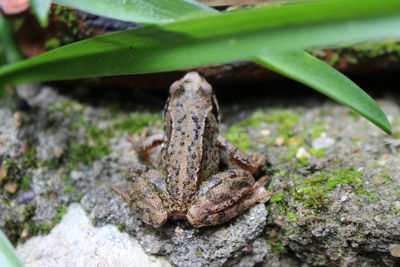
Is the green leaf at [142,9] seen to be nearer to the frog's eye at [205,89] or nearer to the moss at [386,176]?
the frog's eye at [205,89]

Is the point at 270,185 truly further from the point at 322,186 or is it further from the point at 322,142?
the point at 322,142

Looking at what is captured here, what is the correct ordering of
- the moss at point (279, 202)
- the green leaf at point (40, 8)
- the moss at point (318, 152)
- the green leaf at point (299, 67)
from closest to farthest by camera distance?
1. the green leaf at point (40, 8)
2. the green leaf at point (299, 67)
3. the moss at point (279, 202)
4. the moss at point (318, 152)

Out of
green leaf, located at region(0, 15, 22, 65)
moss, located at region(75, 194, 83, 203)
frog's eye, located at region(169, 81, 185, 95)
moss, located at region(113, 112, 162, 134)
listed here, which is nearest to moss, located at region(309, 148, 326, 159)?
frog's eye, located at region(169, 81, 185, 95)

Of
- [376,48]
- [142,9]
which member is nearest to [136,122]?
[142,9]

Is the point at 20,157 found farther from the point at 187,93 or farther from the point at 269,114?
the point at 269,114

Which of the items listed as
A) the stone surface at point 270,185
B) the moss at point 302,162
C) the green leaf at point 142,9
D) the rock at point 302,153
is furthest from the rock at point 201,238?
the green leaf at point 142,9

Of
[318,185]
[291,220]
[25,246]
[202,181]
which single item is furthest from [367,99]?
[25,246]
